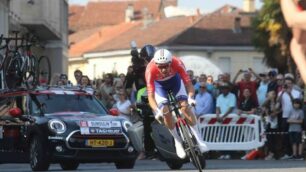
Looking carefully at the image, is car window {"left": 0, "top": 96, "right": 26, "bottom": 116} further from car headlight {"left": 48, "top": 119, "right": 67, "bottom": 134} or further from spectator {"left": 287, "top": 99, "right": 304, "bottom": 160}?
spectator {"left": 287, "top": 99, "right": 304, "bottom": 160}

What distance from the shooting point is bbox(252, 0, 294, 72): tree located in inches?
2650

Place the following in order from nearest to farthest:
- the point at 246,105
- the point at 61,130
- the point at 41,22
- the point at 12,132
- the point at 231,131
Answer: the point at 61,130 < the point at 12,132 < the point at 246,105 < the point at 231,131 < the point at 41,22

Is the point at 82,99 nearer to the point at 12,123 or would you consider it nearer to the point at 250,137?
the point at 12,123

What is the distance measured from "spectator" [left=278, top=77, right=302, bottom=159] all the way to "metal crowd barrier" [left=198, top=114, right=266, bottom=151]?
1184 millimetres

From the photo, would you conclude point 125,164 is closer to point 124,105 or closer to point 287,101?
point 124,105

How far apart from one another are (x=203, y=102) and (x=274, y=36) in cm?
Answer: 4229

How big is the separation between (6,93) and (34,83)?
3.74 metres

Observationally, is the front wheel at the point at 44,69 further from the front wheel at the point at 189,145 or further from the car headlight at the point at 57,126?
the front wheel at the point at 189,145

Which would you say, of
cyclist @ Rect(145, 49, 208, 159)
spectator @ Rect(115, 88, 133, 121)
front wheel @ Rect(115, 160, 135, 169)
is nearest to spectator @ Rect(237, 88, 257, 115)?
spectator @ Rect(115, 88, 133, 121)

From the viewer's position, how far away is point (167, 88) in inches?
684

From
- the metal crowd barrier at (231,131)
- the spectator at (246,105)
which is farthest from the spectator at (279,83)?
the metal crowd barrier at (231,131)

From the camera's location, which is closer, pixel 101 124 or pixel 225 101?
pixel 101 124

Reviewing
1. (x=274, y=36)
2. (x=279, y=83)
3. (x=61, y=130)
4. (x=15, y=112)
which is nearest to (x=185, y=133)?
(x=61, y=130)

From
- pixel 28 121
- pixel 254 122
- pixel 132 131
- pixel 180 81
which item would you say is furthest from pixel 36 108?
pixel 254 122
